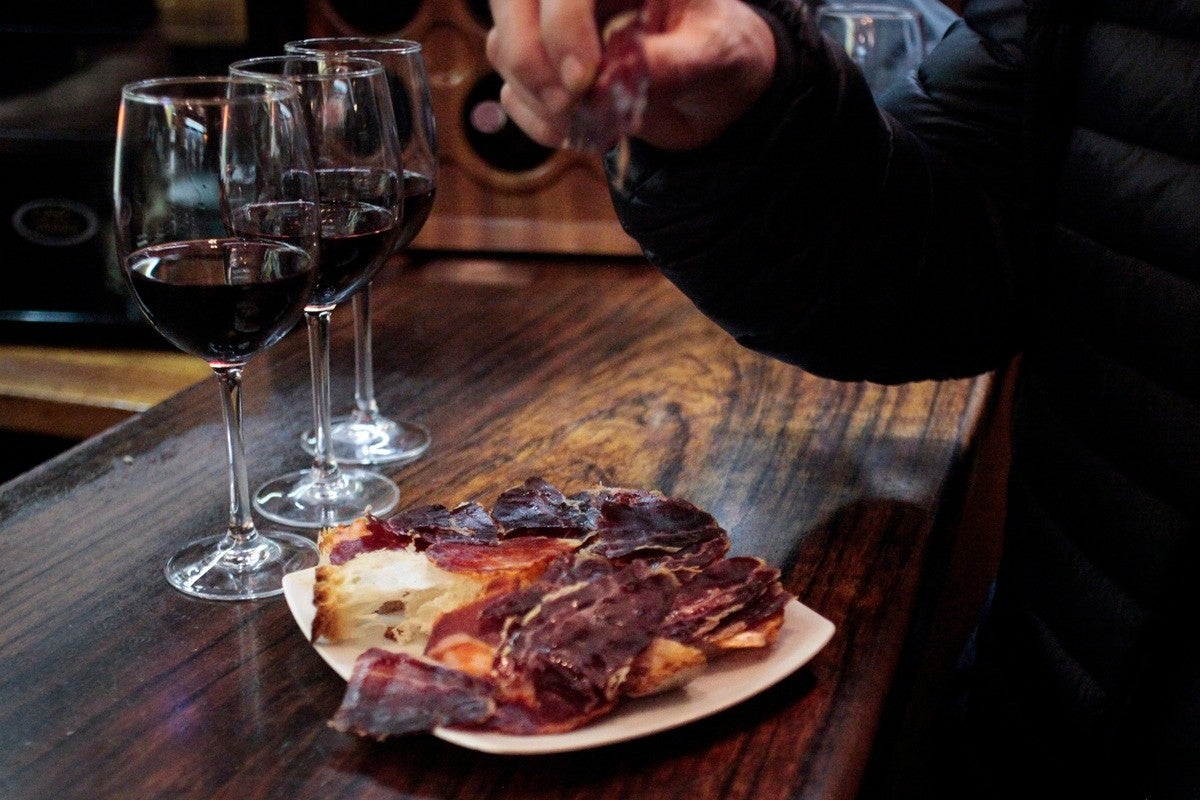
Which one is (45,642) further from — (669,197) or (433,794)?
(669,197)

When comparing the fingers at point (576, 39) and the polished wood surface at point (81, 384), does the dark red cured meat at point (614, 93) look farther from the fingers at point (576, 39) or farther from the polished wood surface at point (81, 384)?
the polished wood surface at point (81, 384)

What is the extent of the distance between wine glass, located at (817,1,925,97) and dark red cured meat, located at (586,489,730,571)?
36.4 inches

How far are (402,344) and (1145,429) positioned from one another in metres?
0.75

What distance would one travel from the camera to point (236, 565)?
827 mm

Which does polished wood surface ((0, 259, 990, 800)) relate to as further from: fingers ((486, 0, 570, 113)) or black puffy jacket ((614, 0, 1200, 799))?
fingers ((486, 0, 570, 113))

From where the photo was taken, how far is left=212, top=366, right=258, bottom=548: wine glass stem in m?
0.82

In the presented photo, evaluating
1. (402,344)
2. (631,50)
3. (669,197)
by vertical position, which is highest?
(631,50)

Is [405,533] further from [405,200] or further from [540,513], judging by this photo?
[405,200]

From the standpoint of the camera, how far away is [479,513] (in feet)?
2.66

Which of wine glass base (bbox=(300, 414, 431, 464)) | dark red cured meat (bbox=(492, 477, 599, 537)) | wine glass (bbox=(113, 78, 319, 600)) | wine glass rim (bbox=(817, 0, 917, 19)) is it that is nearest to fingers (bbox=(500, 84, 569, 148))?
wine glass (bbox=(113, 78, 319, 600))

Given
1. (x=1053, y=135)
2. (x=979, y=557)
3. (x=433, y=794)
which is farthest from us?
(x=979, y=557)

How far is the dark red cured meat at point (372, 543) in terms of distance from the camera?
2.45 feet

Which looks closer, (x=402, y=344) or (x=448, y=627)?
(x=448, y=627)

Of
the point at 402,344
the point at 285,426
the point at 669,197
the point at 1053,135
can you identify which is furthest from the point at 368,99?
the point at 1053,135
